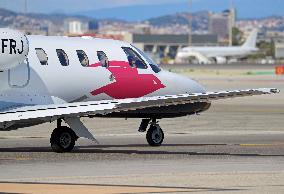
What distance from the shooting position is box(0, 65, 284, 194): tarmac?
811 inches

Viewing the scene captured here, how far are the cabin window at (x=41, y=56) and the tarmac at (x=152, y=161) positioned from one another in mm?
2256

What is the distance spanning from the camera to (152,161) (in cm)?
2566

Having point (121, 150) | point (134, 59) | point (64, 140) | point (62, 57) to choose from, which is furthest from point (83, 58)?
point (121, 150)

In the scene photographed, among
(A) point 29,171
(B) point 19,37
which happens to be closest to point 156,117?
(B) point 19,37

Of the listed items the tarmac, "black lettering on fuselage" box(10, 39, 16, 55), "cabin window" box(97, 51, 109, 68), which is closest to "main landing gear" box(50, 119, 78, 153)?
the tarmac

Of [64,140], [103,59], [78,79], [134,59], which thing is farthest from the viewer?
[134,59]

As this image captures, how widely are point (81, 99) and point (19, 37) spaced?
10.9 feet

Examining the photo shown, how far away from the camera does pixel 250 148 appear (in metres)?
30.1

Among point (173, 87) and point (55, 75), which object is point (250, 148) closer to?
point (173, 87)

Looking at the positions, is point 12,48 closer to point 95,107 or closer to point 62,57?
point 95,107

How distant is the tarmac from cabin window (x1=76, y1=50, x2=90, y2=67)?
2.24 meters

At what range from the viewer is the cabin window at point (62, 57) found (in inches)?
1109

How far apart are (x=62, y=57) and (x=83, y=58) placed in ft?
2.69

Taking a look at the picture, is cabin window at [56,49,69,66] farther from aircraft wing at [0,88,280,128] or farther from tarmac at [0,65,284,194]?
tarmac at [0,65,284,194]
